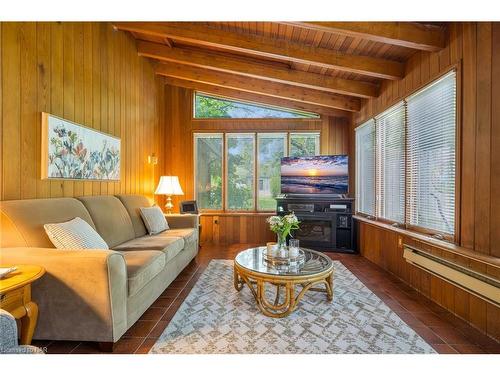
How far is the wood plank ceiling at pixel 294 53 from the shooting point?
92.7 inches

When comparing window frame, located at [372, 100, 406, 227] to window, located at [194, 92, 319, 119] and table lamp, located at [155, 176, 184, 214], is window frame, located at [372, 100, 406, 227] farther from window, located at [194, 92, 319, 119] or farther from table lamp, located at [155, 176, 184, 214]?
table lamp, located at [155, 176, 184, 214]

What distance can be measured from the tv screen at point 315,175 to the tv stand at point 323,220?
15 cm

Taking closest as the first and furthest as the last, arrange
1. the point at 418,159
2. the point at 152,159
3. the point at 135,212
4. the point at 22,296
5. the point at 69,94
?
1. the point at 22,296
2. the point at 69,94
3. the point at 418,159
4. the point at 135,212
5. the point at 152,159

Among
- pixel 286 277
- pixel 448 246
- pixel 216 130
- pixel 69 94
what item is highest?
pixel 216 130

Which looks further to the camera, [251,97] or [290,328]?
[251,97]

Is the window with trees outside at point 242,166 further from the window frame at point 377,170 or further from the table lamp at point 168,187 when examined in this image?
the window frame at point 377,170

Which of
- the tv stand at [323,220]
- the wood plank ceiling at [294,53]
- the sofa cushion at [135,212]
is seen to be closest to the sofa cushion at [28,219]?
the sofa cushion at [135,212]

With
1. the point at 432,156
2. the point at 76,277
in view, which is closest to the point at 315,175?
the point at 432,156

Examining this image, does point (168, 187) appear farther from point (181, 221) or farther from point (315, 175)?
point (315, 175)

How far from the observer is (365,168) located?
4.34 meters

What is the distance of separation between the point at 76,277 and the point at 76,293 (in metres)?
0.11

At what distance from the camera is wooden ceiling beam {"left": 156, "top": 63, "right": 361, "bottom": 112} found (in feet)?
14.2
